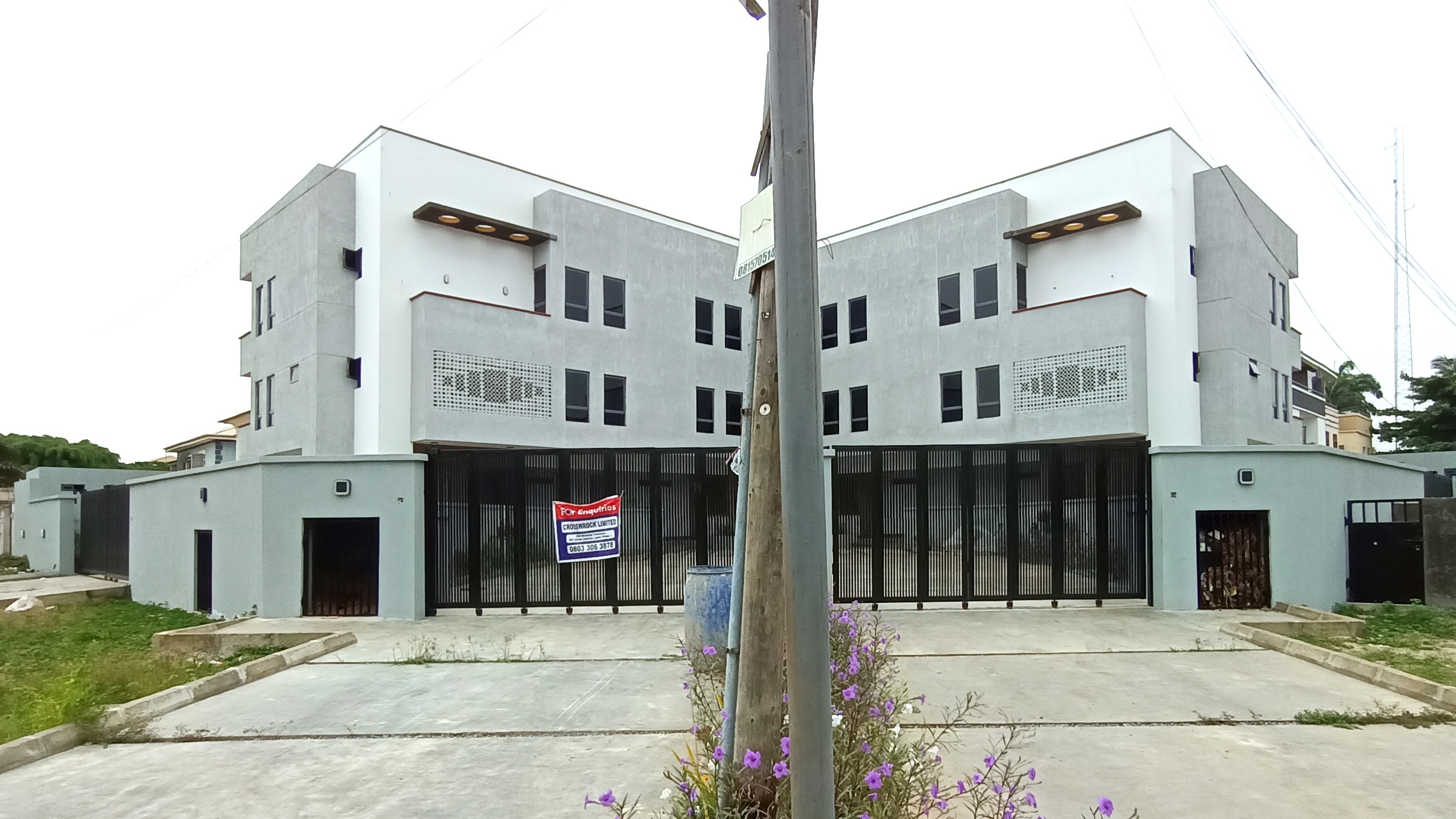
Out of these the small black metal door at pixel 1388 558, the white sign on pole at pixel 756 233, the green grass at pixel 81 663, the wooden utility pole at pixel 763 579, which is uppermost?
the white sign on pole at pixel 756 233

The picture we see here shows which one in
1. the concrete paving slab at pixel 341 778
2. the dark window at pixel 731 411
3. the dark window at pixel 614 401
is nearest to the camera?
the concrete paving slab at pixel 341 778

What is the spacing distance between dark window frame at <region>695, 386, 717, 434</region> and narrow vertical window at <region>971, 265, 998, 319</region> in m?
9.80

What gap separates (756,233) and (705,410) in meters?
28.6

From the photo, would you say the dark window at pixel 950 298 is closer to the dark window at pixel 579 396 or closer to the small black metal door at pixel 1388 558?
the dark window at pixel 579 396

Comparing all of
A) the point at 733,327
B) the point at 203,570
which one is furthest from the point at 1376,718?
the point at 733,327

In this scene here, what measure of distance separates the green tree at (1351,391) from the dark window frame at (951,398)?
176 ft

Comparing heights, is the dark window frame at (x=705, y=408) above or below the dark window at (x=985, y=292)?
below

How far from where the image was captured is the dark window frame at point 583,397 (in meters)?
27.8

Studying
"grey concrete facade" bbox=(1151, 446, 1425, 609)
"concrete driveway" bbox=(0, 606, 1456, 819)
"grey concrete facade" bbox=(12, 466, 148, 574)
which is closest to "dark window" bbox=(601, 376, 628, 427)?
"grey concrete facade" bbox=(12, 466, 148, 574)

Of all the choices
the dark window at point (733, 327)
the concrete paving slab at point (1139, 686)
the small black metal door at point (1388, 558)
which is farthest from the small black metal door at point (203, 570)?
the small black metal door at point (1388, 558)

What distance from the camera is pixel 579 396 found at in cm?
2811

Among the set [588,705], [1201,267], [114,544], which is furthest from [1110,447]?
[114,544]

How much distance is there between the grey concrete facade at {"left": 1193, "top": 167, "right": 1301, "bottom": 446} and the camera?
2555cm

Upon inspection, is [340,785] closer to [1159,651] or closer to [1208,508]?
[1159,651]
